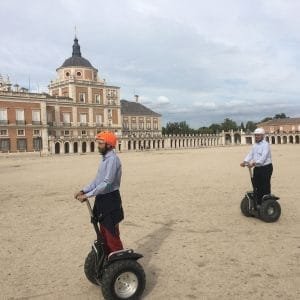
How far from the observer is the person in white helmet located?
338 inches

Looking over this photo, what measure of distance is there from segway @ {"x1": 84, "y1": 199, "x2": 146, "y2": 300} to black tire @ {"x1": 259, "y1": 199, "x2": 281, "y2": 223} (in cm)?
417

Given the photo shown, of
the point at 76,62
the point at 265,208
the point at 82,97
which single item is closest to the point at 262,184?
the point at 265,208

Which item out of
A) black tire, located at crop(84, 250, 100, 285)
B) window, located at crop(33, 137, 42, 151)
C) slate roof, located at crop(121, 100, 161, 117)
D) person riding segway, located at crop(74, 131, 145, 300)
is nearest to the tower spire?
slate roof, located at crop(121, 100, 161, 117)

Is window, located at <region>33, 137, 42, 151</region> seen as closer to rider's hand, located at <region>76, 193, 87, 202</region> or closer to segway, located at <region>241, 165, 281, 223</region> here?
segway, located at <region>241, 165, 281, 223</region>

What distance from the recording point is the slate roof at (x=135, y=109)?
329 feet

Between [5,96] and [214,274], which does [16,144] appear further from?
[214,274]

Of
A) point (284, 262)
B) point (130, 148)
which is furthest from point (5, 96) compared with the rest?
point (284, 262)

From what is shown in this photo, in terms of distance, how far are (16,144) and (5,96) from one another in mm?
7533

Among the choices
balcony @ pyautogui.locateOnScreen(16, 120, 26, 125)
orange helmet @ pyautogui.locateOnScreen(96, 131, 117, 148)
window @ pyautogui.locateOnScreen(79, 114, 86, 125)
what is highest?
window @ pyautogui.locateOnScreen(79, 114, 86, 125)

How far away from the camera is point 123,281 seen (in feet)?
16.1

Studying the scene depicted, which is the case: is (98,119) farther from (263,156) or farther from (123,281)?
(123,281)

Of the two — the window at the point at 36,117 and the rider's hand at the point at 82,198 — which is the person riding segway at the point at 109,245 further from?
the window at the point at 36,117

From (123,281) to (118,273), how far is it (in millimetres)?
156

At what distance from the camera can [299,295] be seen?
479cm
